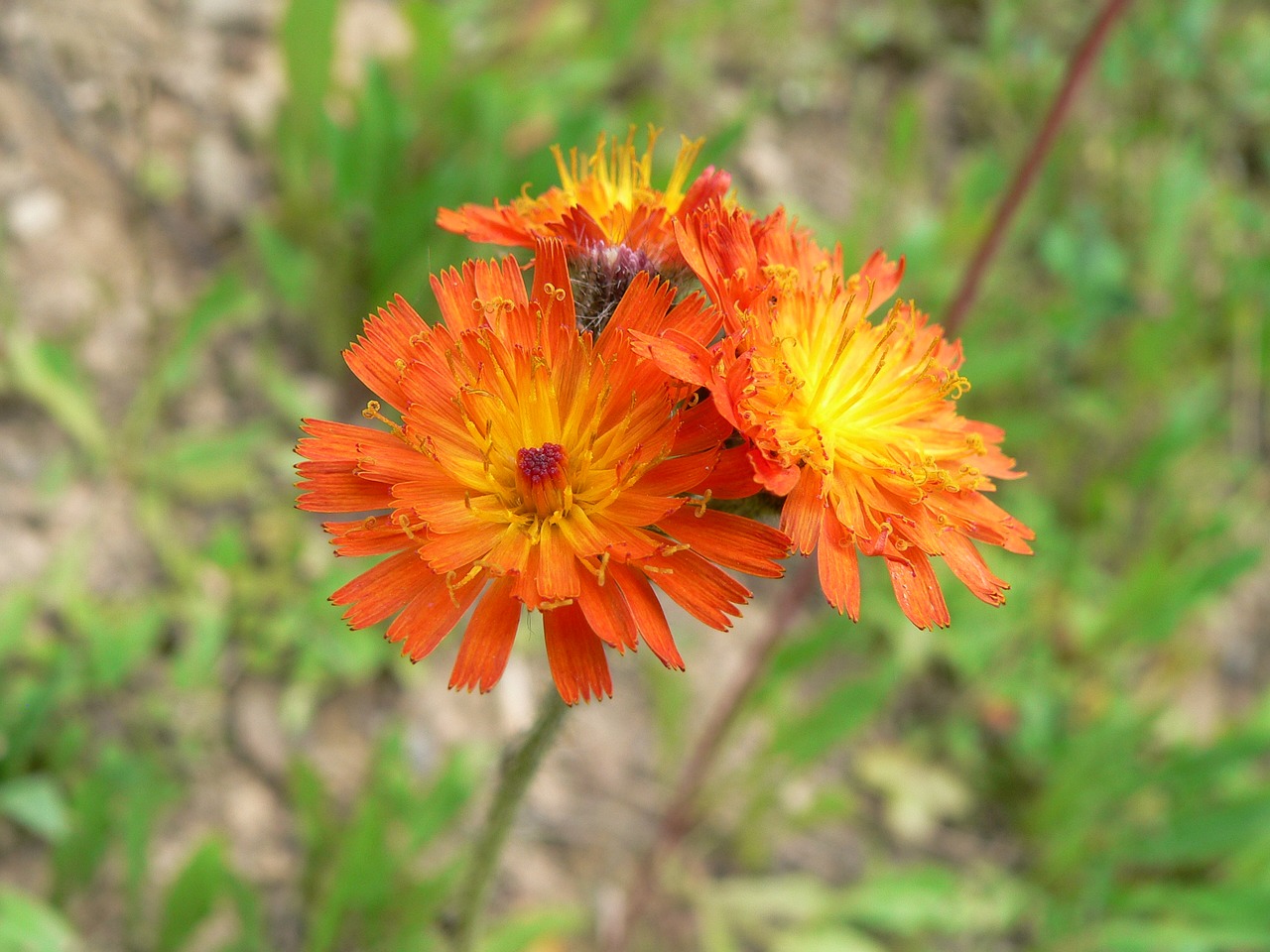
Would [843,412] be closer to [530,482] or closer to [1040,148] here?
[530,482]

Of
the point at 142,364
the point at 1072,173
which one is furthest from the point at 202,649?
the point at 1072,173

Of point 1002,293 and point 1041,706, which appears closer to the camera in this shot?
point 1041,706

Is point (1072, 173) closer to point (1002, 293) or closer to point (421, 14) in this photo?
point (1002, 293)

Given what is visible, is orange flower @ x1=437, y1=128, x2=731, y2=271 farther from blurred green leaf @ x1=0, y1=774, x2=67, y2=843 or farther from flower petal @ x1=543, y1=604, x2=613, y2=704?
blurred green leaf @ x1=0, y1=774, x2=67, y2=843

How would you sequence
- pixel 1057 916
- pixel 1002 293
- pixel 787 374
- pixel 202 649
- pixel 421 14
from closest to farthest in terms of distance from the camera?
pixel 787 374 → pixel 202 649 → pixel 1057 916 → pixel 421 14 → pixel 1002 293

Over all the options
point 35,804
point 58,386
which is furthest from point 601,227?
point 58,386

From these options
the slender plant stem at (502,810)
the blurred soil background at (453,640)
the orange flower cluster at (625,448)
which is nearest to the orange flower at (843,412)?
the orange flower cluster at (625,448)
